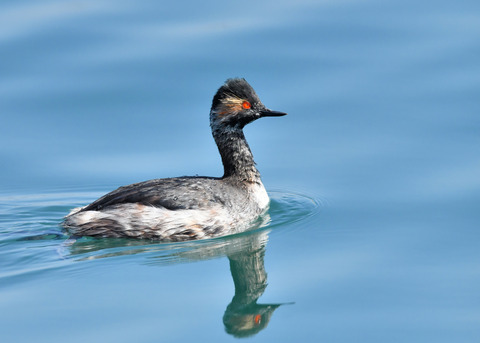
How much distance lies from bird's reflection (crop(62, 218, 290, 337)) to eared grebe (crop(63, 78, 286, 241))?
0.19 m

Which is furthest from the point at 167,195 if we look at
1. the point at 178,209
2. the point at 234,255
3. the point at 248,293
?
the point at 248,293

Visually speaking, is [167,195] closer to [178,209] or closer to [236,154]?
[178,209]

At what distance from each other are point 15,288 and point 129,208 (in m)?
2.04

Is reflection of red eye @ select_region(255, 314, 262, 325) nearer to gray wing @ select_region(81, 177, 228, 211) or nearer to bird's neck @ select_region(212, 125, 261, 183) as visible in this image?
gray wing @ select_region(81, 177, 228, 211)

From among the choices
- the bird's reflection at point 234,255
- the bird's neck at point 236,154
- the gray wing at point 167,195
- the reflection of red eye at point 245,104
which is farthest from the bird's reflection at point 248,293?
the reflection of red eye at point 245,104

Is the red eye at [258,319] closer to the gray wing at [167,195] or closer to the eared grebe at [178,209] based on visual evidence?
the eared grebe at [178,209]

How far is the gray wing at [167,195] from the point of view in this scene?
32.9ft

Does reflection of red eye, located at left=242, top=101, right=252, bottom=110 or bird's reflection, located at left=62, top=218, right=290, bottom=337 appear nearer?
bird's reflection, located at left=62, top=218, right=290, bottom=337

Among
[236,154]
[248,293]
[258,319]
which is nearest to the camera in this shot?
[258,319]

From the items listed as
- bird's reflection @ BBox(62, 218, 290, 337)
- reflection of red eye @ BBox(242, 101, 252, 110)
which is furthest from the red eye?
reflection of red eye @ BBox(242, 101, 252, 110)

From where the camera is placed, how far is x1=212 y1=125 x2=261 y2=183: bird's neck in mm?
10898

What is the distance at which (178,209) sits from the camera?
1003cm

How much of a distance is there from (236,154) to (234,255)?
1.98 meters

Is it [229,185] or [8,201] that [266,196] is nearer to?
[229,185]
